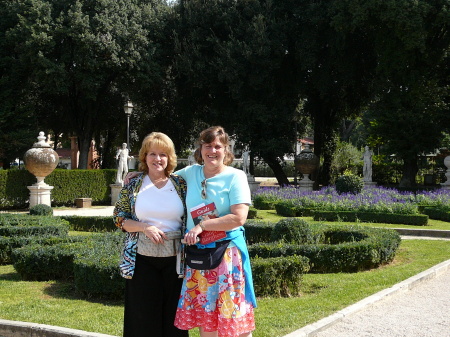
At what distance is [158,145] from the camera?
3.73 metres

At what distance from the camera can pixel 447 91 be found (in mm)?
26906

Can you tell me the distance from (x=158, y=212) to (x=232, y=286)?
70 cm

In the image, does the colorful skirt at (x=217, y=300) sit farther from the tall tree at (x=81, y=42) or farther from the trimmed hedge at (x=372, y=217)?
the tall tree at (x=81, y=42)

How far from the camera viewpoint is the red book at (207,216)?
352cm

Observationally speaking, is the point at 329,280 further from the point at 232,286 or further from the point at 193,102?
the point at 193,102

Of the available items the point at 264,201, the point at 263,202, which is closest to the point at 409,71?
the point at 264,201

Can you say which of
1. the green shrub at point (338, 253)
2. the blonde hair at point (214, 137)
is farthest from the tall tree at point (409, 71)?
the blonde hair at point (214, 137)

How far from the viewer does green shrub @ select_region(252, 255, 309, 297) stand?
6.41m

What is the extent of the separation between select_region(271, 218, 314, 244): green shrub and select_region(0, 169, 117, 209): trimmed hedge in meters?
15.7

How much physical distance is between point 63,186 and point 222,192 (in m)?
20.5

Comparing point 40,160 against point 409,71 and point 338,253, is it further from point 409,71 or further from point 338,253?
point 409,71

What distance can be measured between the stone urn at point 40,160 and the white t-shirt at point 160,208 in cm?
1740

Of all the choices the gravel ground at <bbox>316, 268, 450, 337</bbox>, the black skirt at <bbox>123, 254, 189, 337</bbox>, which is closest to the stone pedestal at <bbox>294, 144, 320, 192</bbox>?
the gravel ground at <bbox>316, 268, 450, 337</bbox>

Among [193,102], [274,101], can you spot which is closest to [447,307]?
[274,101]
